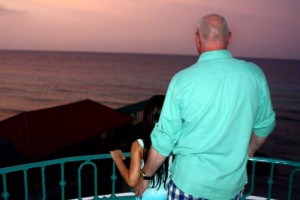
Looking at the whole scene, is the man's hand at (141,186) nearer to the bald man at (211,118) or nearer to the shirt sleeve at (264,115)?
the bald man at (211,118)

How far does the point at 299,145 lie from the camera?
93.1ft

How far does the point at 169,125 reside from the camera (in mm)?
1885

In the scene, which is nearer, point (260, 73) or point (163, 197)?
point (260, 73)

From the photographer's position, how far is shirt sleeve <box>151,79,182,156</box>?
1.83m

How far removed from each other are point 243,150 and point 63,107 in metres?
11.4

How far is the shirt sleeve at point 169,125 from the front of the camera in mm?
1834

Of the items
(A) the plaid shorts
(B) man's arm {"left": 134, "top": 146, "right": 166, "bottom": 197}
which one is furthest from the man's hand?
(A) the plaid shorts

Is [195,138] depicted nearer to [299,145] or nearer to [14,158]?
[14,158]

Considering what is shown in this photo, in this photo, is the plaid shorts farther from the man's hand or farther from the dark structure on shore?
the dark structure on shore

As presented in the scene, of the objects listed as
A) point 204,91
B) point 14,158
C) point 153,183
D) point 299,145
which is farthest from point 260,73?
point 299,145

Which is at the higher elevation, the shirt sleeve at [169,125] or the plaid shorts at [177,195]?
the shirt sleeve at [169,125]

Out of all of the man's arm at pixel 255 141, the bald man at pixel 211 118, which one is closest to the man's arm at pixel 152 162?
the bald man at pixel 211 118

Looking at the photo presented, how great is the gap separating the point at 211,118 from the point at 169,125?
273mm

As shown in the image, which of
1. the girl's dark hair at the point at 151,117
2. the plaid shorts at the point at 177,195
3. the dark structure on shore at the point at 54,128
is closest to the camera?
the plaid shorts at the point at 177,195
